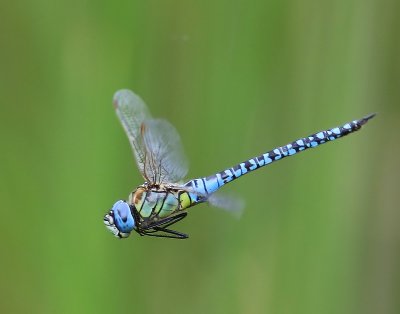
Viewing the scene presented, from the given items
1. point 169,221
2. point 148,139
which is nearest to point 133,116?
point 148,139

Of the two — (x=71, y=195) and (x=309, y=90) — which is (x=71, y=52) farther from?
(x=309, y=90)

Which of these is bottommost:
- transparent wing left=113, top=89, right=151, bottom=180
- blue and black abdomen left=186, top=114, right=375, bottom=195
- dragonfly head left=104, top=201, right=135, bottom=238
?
dragonfly head left=104, top=201, right=135, bottom=238

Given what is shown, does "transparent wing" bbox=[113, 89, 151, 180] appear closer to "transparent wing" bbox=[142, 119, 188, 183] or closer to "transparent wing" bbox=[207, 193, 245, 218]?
"transparent wing" bbox=[142, 119, 188, 183]

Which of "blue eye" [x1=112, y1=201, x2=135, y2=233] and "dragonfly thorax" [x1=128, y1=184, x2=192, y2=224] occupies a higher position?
"dragonfly thorax" [x1=128, y1=184, x2=192, y2=224]

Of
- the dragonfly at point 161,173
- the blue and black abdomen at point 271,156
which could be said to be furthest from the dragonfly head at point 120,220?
the blue and black abdomen at point 271,156

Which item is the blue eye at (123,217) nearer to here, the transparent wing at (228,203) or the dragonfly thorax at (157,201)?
the dragonfly thorax at (157,201)

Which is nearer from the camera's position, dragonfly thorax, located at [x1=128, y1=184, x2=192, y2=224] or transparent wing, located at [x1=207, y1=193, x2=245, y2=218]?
transparent wing, located at [x1=207, y1=193, x2=245, y2=218]

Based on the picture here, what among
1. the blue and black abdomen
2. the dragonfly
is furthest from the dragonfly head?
the blue and black abdomen
